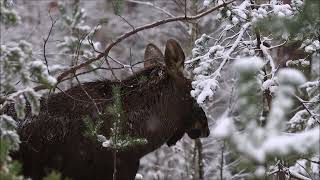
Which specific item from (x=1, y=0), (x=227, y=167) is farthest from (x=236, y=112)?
(x=1, y=0)

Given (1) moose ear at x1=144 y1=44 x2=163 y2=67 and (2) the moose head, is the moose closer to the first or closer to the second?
(2) the moose head

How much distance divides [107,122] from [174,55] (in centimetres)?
96

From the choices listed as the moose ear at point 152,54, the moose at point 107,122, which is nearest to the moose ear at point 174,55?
the moose at point 107,122

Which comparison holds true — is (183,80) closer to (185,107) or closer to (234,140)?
(185,107)

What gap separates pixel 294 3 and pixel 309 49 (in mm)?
517

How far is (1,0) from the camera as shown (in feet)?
13.8

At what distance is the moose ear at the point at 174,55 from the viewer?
5844 mm

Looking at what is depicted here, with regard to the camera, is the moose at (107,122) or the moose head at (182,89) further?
the moose head at (182,89)

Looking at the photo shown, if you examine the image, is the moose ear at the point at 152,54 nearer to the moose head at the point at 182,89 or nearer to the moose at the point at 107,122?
the moose head at the point at 182,89

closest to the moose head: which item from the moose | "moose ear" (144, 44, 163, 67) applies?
the moose

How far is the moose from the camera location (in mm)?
5500

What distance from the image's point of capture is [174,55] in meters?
5.91

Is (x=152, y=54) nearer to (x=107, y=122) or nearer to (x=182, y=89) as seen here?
(x=182, y=89)

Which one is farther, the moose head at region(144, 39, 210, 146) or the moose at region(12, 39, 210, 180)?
the moose head at region(144, 39, 210, 146)
